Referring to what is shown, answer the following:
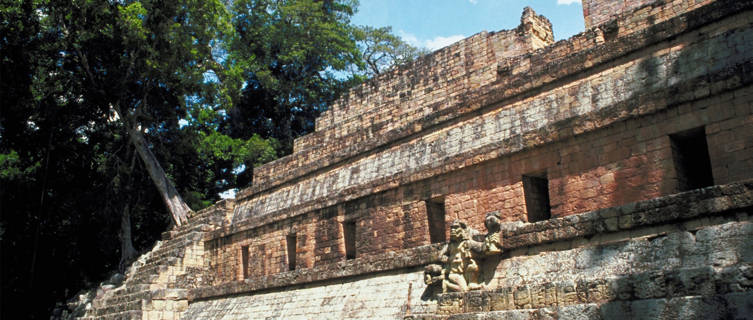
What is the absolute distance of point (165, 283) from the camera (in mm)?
15125

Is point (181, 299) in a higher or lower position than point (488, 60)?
lower

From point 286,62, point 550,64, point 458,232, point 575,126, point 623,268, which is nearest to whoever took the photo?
point 623,268

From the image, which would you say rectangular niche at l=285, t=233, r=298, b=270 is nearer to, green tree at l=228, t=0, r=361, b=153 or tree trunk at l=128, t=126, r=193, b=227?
tree trunk at l=128, t=126, r=193, b=227

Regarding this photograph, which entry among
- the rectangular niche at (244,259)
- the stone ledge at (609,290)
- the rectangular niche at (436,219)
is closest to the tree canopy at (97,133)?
the rectangular niche at (244,259)

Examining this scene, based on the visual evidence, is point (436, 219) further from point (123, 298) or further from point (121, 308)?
point (123, 298)

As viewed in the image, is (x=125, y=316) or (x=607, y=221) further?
(x=125, y=316)

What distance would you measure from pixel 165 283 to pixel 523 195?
941 centimetres

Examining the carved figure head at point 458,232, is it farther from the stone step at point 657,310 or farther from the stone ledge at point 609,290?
the stone step at point 657,310

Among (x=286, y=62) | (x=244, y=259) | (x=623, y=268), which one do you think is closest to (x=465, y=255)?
(x=623, y=268)

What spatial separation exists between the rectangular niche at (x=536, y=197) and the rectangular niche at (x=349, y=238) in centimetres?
403

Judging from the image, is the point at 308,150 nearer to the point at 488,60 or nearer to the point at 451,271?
the point at 488,60

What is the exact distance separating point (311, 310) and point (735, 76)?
7.64 meters

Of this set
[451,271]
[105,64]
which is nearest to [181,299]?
[451,271]

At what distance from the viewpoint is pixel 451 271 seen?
8.62 m
